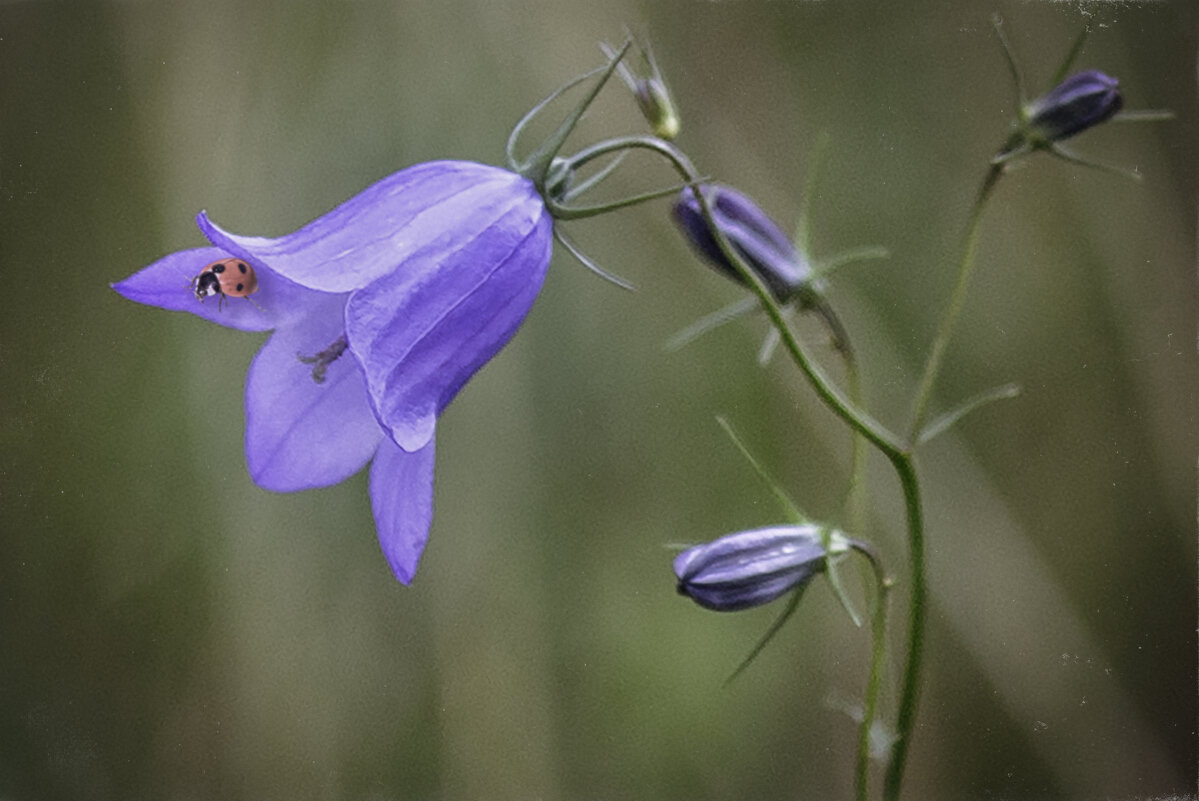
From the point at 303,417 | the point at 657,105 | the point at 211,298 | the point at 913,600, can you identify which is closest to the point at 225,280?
the point at 211,298

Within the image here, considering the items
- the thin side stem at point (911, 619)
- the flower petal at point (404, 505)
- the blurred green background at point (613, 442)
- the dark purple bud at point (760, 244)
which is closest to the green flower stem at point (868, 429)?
the thin side stem at point (911, 619)

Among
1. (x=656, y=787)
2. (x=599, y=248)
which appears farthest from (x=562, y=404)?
(x=656, y=787)

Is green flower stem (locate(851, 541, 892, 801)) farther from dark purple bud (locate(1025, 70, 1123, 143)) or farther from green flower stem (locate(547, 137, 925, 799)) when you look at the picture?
dark purple bud (locate(1025, 70, 1123, 143))

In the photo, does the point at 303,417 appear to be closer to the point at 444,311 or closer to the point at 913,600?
the point at 444,311

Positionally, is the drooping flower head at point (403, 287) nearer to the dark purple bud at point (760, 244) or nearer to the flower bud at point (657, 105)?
the flower bud at point (657, 105)

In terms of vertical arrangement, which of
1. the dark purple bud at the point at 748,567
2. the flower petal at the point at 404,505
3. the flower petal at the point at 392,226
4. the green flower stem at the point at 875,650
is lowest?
the green flower stem at the point at 875,650

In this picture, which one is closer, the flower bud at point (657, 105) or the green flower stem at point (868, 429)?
the green flower stem at point (868, 429)

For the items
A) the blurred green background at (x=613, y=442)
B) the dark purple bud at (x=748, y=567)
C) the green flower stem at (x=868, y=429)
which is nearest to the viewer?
the green flower stem at (x=868, y=429)
